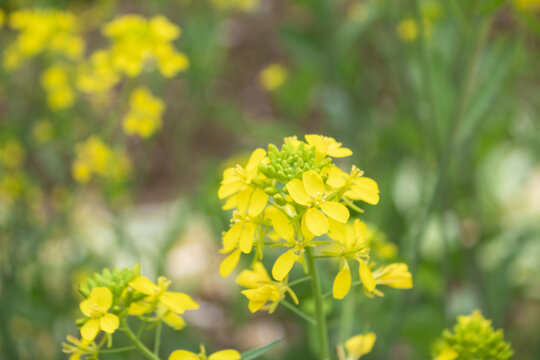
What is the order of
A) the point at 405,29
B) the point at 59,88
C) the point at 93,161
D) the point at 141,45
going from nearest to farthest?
the point at 141,45, the point at 93,161, the point at 59,88, the point at 405,29

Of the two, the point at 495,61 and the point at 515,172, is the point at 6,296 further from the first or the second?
the point at 515,172

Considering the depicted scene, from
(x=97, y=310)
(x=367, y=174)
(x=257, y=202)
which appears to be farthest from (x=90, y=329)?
(x=367, y=174)

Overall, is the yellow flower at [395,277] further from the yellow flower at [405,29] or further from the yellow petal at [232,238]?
the yellow flower at [405,29]

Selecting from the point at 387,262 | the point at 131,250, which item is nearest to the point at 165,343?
the point at 131,250

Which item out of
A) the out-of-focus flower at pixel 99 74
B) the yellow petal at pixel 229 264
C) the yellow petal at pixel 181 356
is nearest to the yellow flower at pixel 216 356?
the yellow petal at pixel 181 356

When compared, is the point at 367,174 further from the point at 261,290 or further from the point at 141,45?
the point at 261,290
